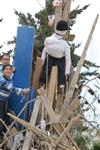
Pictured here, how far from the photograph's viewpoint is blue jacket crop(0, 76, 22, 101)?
24.1ft

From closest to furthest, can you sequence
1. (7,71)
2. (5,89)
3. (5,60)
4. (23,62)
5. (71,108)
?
(71,108)
(7,71)
(5,89)
(5,60)
(23,62)

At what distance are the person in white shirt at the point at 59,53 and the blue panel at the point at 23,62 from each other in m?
0.46

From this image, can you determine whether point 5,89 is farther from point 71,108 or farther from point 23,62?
point 71,108

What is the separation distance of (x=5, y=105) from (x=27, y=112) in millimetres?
329

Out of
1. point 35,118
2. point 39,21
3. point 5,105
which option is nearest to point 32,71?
→ point 5,105

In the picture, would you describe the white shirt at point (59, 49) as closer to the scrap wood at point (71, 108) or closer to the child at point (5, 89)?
the child at point (5, 89)

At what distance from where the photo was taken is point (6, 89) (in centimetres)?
739

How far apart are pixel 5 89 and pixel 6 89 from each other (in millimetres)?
16

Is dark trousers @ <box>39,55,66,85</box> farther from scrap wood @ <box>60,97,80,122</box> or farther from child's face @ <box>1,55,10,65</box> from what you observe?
scrap wood @ <box>60,97,80,122</box>

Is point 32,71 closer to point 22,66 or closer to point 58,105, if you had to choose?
point 22,66

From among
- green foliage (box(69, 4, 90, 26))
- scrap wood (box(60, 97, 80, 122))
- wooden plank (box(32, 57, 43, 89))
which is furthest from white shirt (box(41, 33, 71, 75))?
green foliage (box(69, 4, 90, 26))

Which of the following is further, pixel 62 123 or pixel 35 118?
pixel 35 118

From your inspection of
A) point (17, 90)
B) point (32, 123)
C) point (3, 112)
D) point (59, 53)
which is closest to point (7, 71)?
point (17, 90)

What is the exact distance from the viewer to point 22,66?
26.4ft
